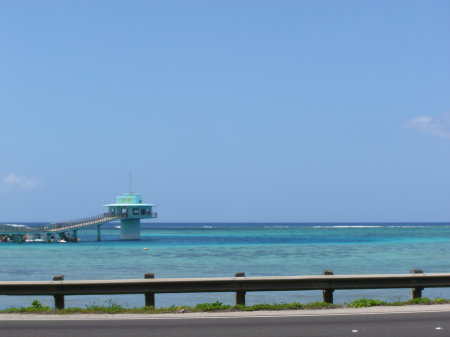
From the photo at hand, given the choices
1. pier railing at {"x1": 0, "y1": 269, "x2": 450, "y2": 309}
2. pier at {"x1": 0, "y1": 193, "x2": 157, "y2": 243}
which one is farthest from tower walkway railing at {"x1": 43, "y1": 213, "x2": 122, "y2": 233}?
pier railing at {"x1": 0, "y1": 269, "x2": 450, "y2": 309}

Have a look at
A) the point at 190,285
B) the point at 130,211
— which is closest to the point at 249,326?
the point at 190,285

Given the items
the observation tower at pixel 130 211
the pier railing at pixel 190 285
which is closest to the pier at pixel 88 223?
the observation tower at pixel 130 211

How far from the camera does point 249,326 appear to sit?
12.3 metres

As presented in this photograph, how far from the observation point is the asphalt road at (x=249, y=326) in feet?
37.8

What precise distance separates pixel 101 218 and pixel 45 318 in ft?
276

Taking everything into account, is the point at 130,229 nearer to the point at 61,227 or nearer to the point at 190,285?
the point at 61,227

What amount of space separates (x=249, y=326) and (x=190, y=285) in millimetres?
2451

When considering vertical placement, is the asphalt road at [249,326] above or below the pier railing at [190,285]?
below

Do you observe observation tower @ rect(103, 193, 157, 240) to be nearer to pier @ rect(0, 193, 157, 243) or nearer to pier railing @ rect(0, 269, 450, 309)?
pier @ rect(0, 193, 157, 243)

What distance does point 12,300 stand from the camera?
2336cm

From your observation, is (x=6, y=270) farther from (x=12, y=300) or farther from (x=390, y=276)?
(x=390, y=276)

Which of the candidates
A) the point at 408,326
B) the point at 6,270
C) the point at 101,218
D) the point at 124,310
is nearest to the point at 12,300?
the point at 124,310

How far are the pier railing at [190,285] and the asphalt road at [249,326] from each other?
933 millimetres

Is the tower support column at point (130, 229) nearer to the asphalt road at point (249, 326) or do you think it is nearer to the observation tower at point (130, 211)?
the observation tower at point (130, 211)
